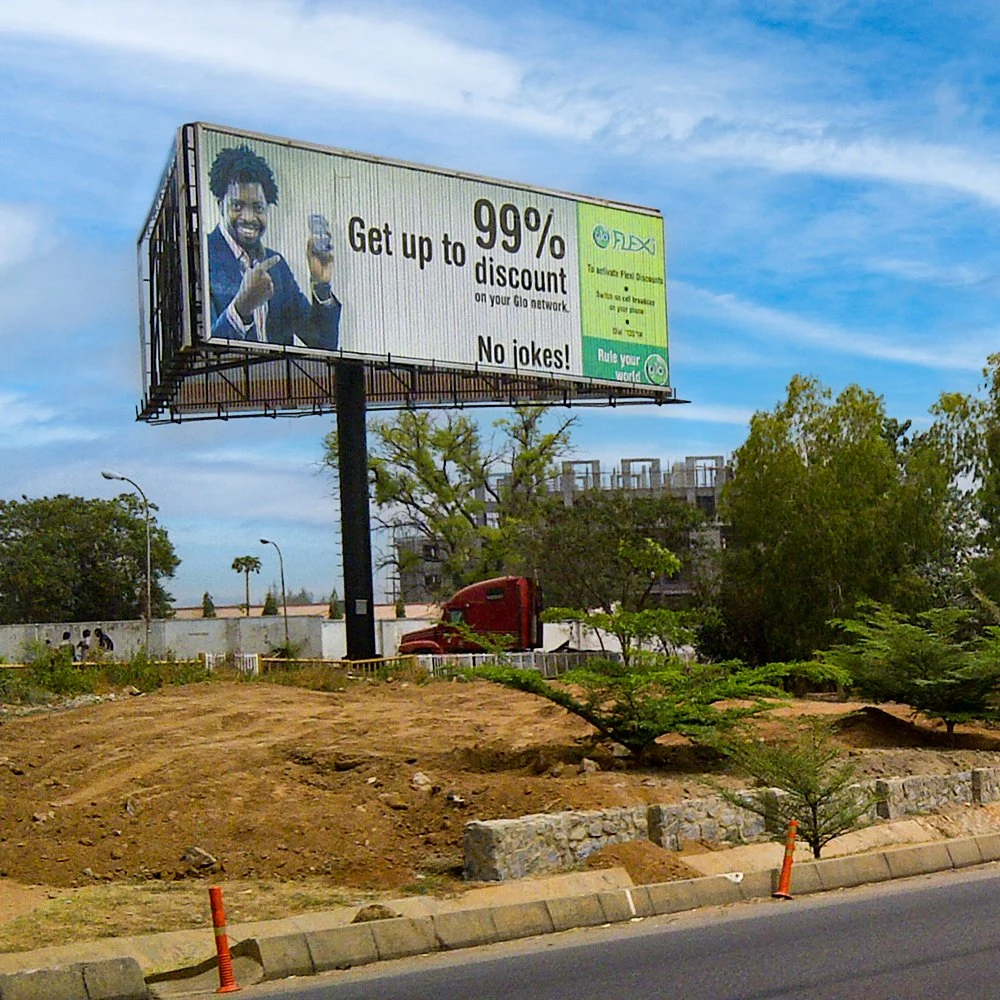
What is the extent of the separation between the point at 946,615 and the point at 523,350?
64.0 ft

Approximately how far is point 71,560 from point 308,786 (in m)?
70.5

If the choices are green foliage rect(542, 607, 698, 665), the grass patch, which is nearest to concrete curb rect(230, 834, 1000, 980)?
the grass patch

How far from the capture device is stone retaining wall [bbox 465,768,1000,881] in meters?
13.1

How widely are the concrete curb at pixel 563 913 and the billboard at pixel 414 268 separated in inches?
923

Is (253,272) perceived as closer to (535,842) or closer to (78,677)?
(78,677)

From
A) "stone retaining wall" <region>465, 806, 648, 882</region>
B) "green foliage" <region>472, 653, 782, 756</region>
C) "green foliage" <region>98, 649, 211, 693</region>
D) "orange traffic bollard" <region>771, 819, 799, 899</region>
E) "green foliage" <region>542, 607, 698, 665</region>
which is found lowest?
"orange traffic bollard" <region>771, 819, 799, 899</region>

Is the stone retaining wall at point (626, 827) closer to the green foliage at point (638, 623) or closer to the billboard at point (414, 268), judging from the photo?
the green foliage at point (638, 623)

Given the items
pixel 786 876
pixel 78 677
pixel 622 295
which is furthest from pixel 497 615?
pixel 786 876

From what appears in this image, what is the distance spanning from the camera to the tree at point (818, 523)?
1797 inches

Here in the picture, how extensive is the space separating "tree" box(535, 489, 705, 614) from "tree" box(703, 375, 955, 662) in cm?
1286

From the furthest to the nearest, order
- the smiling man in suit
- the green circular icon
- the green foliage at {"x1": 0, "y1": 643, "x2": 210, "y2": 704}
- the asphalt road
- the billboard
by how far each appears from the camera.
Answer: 1. the green circular icon
2. the billboard
3. the smiling man in suit
4. the green foliage at {"x1": 0, "y1": 643, "x2": 210, "y2": 704}
5. the asphalt road

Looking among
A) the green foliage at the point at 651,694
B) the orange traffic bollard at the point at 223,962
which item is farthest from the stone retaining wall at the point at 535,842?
the green foliage at the point at 651,694

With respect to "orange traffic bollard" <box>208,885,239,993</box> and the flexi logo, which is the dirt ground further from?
the flexi logo

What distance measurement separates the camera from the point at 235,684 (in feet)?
98.6
